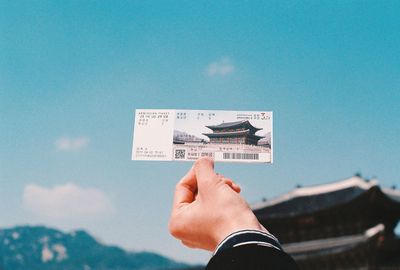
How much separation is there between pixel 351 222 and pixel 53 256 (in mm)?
156058

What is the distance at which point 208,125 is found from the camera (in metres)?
1.92

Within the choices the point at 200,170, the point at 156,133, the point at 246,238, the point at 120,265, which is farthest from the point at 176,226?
the point at 120,265

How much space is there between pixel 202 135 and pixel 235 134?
5.7 inches

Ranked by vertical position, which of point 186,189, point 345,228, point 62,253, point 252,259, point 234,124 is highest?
point 234,124

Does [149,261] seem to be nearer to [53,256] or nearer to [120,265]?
[120,265]

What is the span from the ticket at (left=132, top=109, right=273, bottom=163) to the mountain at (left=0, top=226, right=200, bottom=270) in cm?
14580

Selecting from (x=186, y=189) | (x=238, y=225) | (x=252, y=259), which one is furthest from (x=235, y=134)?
(x=252, y=259)

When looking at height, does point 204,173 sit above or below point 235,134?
below

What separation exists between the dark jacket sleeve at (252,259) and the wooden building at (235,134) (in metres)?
0.98

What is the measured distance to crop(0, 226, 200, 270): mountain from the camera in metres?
149

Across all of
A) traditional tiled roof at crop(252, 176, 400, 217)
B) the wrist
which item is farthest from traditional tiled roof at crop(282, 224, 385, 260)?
the wrist

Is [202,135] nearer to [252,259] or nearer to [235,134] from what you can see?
[235,134]

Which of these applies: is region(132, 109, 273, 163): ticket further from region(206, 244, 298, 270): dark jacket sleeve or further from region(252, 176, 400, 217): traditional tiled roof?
region(252, 176, 400, 217): traditional tiled roof

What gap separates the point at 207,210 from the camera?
3.82 ft
